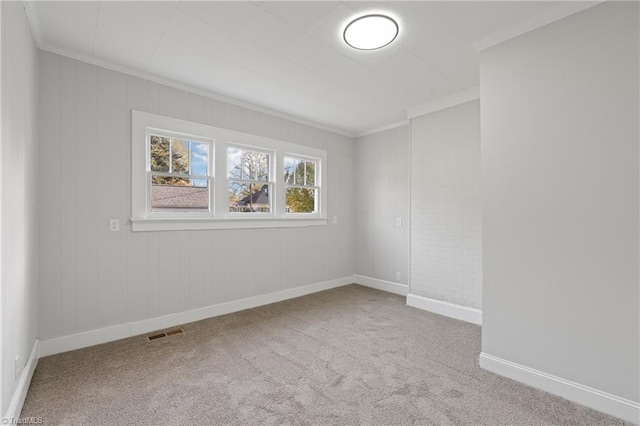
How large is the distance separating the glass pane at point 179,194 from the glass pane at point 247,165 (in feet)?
1.35

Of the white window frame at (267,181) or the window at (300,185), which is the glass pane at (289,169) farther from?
the white window frame at (267,181)

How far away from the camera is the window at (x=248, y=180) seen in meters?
3.87

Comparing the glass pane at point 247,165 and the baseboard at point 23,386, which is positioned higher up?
the glass pane at point 247,165

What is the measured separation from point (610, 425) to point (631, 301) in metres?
0.74

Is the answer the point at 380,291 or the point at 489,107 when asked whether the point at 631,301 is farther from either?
the point at 380,291

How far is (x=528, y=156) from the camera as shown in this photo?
7.20ft

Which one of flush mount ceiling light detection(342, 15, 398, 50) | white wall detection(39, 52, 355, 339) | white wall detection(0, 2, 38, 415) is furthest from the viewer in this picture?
white wall detection(39, 52, 355, 339)

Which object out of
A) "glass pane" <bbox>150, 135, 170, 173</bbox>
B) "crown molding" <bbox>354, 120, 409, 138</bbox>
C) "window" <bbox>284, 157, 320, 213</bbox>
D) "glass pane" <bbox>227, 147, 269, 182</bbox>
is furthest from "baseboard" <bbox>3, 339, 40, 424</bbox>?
"crown molding" <bbox>354, 120, 409, 138</bbox>

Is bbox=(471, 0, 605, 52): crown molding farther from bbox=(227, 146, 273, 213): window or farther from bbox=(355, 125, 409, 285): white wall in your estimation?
bbox=(227, 146, 273, 213): window

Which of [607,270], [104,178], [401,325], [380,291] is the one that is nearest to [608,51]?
[607,270]

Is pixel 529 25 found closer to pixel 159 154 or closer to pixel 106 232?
pixel 159 154

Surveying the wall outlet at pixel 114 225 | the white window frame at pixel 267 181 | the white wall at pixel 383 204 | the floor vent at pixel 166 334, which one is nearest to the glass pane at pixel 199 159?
the white window frame at pixel 267 181

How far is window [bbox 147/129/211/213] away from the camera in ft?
10.6

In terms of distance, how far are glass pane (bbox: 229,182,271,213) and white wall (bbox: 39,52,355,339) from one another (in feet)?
1.14
